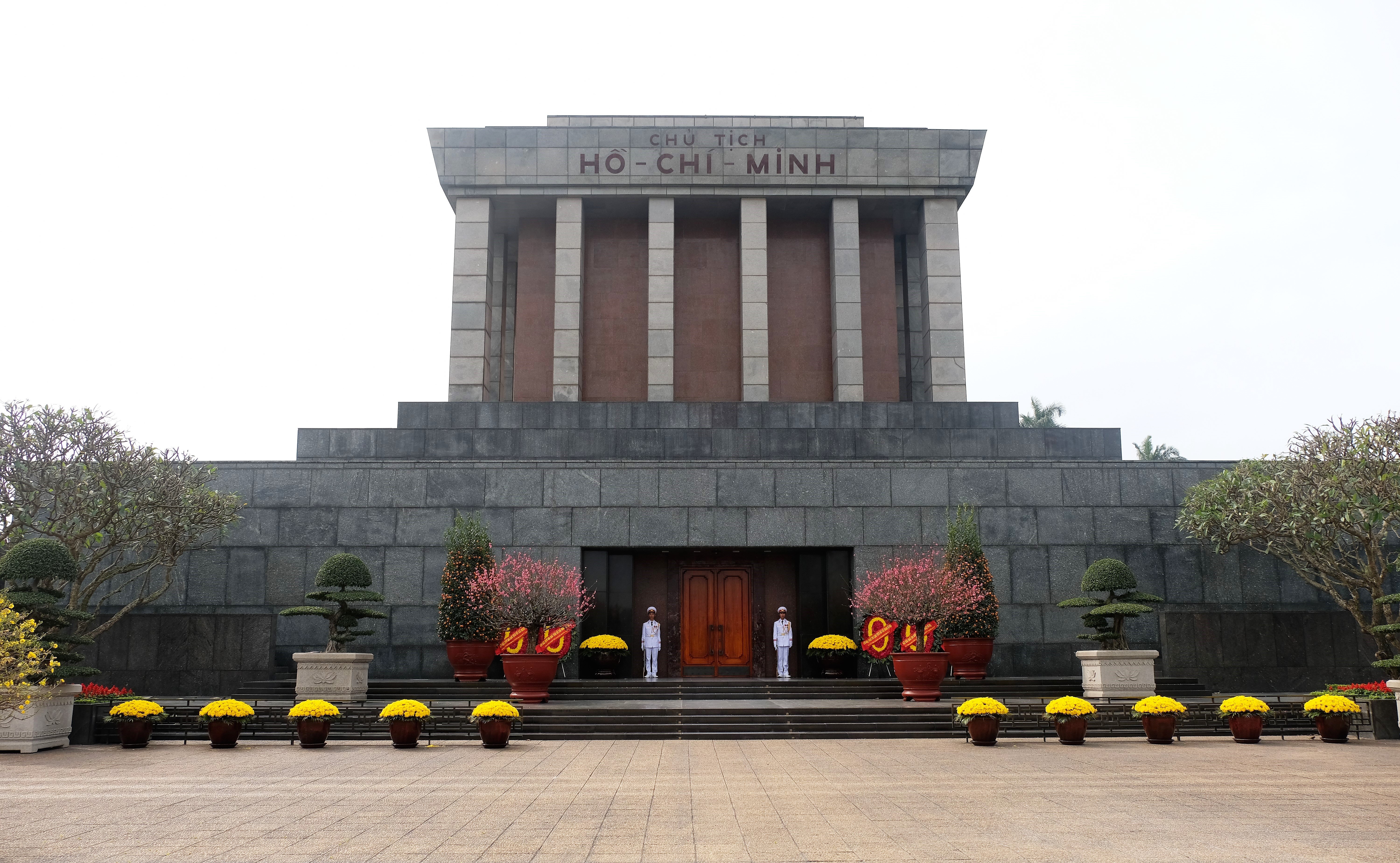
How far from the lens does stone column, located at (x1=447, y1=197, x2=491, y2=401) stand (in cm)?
2930

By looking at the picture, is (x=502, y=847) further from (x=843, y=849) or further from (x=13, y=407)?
(x=13, y=407)

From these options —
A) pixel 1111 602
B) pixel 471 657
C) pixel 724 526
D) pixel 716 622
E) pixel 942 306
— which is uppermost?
pixel 942 306

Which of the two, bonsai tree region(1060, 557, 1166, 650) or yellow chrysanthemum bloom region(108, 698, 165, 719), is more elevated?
bonsai tree region(1060, 557, 1166, 650)

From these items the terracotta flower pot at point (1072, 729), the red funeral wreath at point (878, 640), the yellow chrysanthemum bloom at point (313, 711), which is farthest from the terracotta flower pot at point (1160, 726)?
the yellow chrysanthemum bloom at point (313, 711)

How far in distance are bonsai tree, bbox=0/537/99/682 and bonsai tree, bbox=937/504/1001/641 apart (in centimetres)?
1394

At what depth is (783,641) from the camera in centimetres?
2245

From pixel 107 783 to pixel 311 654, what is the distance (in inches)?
290

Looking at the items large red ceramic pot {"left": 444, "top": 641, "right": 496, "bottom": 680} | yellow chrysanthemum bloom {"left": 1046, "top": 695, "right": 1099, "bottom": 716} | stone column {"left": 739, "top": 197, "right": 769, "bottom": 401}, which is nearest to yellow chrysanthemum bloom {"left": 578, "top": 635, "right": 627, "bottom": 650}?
large red ceramic pot {"left": 444, "top": 641, "right": 496, "bottom": 680}

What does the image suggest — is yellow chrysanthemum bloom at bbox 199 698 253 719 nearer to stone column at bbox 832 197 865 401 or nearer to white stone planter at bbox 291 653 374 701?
white stone planter at bbox 291 653 374 701

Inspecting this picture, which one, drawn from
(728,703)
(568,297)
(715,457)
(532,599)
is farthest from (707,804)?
(568,297)

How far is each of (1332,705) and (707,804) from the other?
10677 mm

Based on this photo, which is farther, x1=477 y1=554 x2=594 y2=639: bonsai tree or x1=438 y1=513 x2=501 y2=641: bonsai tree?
x1=438 y1=513 x2=501 y2=641: bonsai tree

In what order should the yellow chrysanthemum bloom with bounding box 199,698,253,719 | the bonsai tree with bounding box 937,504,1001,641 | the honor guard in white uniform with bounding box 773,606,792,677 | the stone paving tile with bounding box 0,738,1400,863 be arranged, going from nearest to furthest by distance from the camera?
the stone paving tile with bounding box 0,738,1400,863 < the yellow chrysanthemum bloom with bounding box 199,698,253,719 < the bonsai tree with bounding box 937,504,1001,641 < the honor guard in white uniform with bounding box 773,606,792,677

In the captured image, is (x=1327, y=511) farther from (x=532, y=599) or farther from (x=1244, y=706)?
(x=532, y=599)
